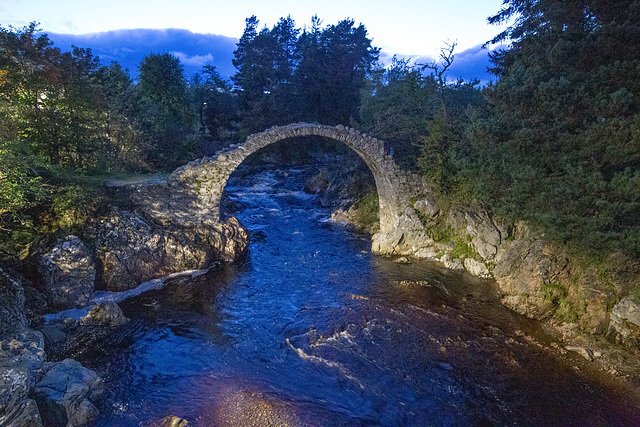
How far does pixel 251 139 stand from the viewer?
60.1 ft

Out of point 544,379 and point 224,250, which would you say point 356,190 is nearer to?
point 224,250

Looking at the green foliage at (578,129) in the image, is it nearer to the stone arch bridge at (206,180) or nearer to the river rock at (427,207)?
the river rock at (427,207)

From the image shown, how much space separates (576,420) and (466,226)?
408 inches

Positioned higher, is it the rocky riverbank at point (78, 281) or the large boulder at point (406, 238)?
the large boulder at point (406, 238)

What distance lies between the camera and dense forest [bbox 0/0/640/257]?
11.2 m

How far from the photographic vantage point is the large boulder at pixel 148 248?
601 inches

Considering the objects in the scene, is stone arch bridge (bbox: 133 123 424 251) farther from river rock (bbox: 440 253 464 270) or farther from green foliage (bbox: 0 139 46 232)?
river rock (bbox: 440 253 464 270)

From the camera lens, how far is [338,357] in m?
11.4

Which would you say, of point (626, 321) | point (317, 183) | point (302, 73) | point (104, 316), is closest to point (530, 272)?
point (626, 321)

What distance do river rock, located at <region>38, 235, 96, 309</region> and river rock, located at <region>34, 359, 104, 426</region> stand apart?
4383mm

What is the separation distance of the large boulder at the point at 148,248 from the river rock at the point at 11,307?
324cm

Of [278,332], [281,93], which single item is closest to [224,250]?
[278,332]

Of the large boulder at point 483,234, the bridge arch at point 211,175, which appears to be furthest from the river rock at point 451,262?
Answer: the bridge arch at point 211,175

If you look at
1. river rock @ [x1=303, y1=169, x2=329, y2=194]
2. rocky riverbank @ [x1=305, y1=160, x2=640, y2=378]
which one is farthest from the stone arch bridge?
river rock @ [x1=303, y1=169, x2=329, y2=194]
